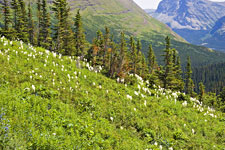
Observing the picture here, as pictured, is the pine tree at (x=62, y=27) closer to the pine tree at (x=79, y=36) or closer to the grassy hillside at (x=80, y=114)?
the pine tree at (x=79, y=36)

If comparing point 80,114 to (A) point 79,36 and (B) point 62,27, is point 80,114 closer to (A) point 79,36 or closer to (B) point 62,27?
(B) point 62,27

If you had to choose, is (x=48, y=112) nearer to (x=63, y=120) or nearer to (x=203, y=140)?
(x=63, y=120)

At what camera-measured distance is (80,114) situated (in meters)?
7.95

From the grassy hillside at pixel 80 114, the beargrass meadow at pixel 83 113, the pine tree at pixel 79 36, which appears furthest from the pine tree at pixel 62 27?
the grassy hillside at pixel 80 114

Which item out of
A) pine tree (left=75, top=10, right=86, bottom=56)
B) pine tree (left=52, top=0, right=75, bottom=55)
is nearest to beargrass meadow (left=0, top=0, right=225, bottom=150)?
pine tree (left=52, top=0, right=75, bottom=55)

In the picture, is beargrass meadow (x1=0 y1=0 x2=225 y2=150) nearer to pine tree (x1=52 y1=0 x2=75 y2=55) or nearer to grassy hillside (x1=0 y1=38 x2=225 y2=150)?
grassy hillside (x1=0 y1=38 x2=225 y2=150)

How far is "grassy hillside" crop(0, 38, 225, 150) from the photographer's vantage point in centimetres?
559

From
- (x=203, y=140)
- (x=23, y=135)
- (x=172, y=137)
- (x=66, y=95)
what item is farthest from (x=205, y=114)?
(x=23, y=135)

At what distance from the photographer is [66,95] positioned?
901cm

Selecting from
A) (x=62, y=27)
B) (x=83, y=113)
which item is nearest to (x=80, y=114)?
(x=83, y=113)

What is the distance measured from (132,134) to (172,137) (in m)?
2.26

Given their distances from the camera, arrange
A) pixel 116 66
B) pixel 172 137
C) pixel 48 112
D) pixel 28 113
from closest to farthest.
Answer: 1. pixel 28 113
2. pixel 48 112
3. pixel 172 137
4. pixel 116 66

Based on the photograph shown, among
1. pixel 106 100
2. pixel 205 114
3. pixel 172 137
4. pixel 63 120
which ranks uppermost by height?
pixel 63 120

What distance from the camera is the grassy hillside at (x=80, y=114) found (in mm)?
5594
